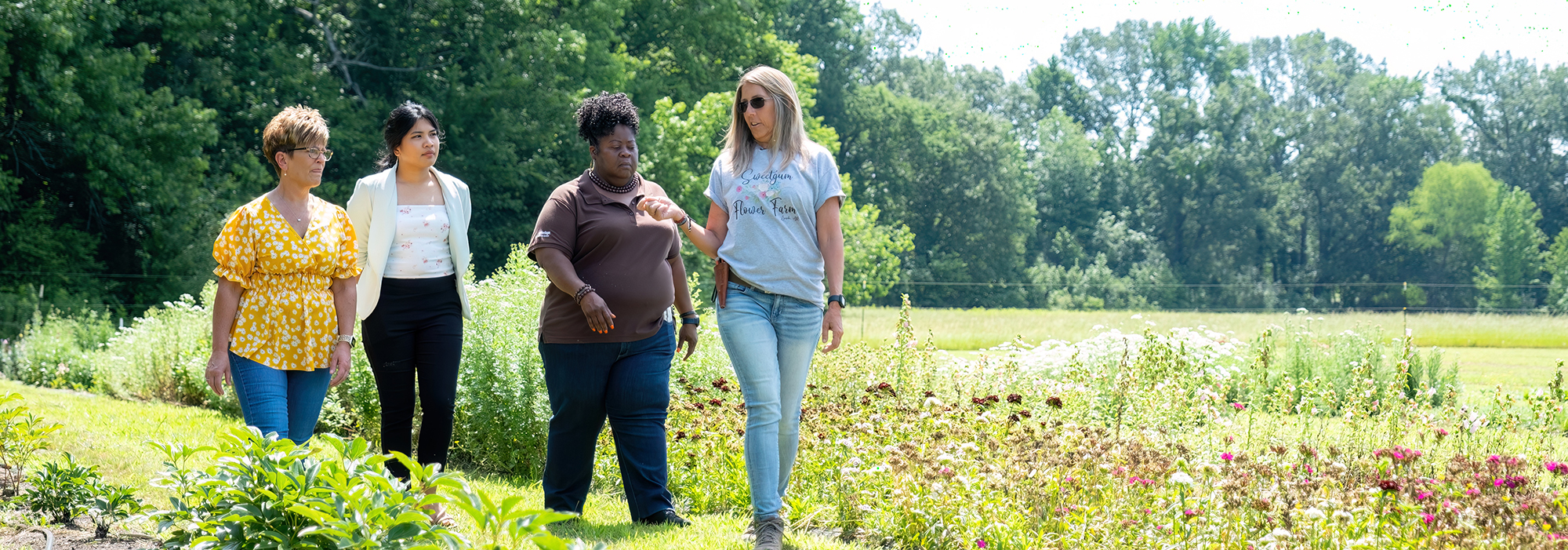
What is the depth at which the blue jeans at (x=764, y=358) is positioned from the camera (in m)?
3.78

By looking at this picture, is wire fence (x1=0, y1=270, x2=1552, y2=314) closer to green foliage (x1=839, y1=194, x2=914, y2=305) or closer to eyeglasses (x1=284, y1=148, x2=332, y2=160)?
green foliage (x1=839, y1=194, x2=914, y2=305)

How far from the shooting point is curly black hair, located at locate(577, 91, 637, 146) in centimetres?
402

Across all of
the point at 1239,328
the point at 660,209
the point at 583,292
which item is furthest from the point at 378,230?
the point at 1239,328

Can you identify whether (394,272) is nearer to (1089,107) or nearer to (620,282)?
(620,282)

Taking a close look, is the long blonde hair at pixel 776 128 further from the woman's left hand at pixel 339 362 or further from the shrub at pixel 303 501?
the shrub at pixel 303 501

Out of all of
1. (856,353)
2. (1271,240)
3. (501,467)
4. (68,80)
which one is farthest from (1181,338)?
(1271,240)

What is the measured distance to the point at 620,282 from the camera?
400 cm

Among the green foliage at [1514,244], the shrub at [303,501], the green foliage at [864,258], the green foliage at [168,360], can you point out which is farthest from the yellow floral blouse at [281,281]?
the green foliage at [1514,244]

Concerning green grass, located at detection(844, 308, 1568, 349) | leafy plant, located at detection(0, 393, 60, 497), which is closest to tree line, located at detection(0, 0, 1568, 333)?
green grass, located at detection(844, 308, 1568, 349)

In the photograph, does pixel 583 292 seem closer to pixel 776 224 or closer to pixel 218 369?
pixel 776 224

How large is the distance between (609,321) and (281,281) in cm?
102

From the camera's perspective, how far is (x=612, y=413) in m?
4.20

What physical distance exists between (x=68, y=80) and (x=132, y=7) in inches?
101

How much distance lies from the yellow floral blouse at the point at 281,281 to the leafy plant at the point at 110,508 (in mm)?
564
